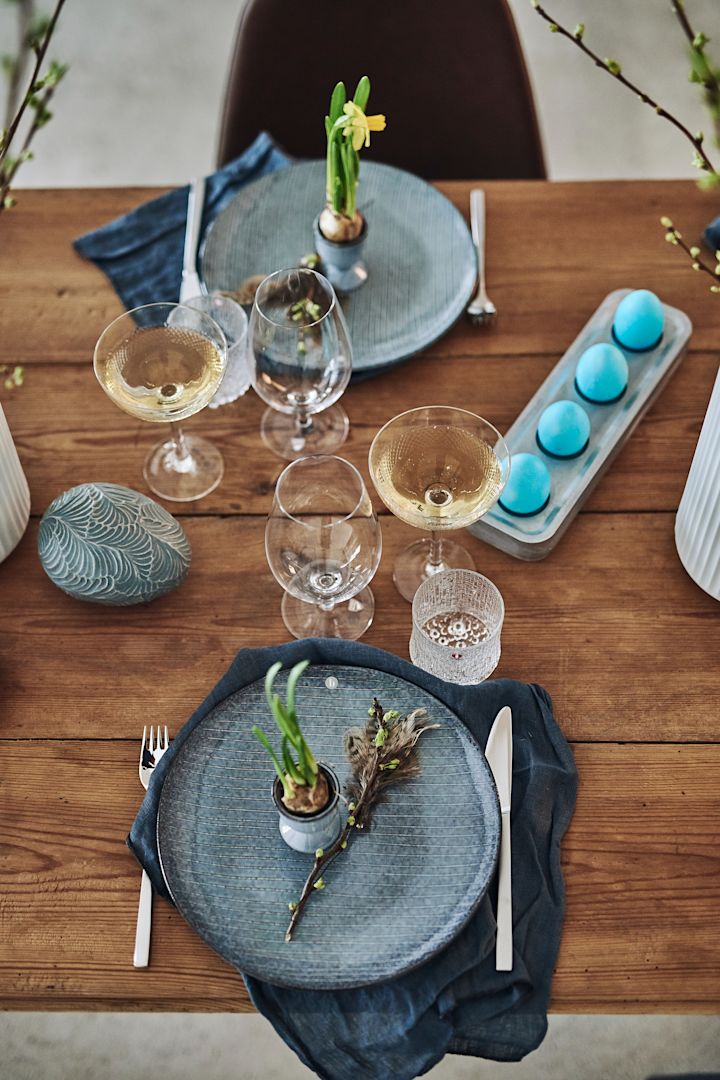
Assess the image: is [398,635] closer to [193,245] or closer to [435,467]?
[435,467]

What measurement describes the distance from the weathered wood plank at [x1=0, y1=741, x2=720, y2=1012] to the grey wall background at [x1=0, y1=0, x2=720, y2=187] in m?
2.09

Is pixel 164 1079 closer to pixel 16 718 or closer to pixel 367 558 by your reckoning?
pixel 16 718

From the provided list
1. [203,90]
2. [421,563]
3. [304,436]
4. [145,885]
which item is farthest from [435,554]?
[203,90]

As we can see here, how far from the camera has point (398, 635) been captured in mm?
1175

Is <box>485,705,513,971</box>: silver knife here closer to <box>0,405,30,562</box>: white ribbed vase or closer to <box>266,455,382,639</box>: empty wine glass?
<box>266,455,382,639</box>: empty wine glass

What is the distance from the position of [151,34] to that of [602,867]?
2830 mm

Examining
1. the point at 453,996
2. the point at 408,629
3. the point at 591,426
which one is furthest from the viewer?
the point at 591,426

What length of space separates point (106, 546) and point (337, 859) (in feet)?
1.28

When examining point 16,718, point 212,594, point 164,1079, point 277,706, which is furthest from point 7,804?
point 164,1079

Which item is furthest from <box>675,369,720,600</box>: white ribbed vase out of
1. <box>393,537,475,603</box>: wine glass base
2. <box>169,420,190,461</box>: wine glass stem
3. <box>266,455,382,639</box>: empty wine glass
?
<box>169,420,190,461</box>: wine glass stem

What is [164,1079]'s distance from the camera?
1.79m

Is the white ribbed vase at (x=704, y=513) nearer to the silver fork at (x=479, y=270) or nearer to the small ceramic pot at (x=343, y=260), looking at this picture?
the silver fork at (x=479, y=270)

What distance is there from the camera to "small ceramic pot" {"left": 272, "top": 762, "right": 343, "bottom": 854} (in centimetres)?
97

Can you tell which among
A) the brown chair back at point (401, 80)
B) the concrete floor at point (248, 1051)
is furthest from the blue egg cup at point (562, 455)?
the concrete floor at point (248, 1051)
